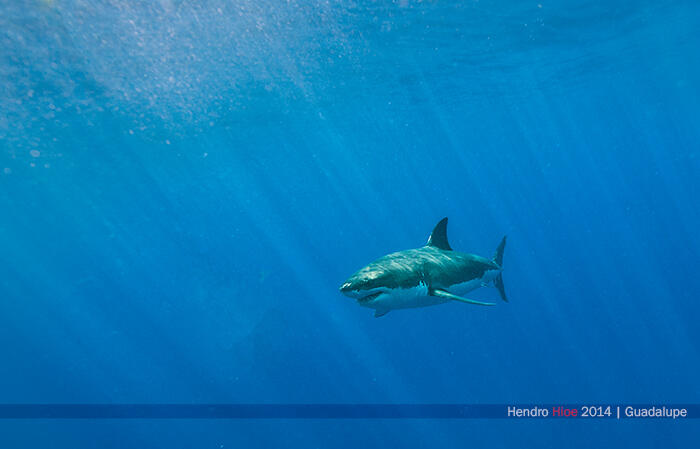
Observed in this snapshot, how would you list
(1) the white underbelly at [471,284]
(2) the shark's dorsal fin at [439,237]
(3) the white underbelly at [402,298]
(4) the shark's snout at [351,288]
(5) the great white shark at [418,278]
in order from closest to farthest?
(4) the shark's snout at [351,288] → (5) the great white shark at [418,278] → (3) the white underbelly at [402,298] → (1) the white underbelly at [471,284] → (2) the shark's dorsal fin at [439,237]

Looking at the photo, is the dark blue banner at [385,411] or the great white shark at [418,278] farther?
the dark blue banner at [385,411]

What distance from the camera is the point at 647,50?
25.3 meters

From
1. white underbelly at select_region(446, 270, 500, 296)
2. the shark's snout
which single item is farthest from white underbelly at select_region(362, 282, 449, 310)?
white underbelly at select_region(446, 270, 500, 296)

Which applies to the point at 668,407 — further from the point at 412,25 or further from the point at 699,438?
the point at 412,25

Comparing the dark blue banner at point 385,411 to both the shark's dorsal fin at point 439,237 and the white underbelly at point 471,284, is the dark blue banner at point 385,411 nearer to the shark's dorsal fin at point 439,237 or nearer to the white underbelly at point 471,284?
the white underbelly at point 471,284

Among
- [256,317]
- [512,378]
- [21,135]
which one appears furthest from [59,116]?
[512,378]

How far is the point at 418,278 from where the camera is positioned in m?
5.30

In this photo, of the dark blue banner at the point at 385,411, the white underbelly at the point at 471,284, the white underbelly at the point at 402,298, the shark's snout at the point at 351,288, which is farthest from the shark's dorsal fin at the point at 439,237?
the dark blue banner at the point at 385,411

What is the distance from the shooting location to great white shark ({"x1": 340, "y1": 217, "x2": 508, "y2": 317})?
189 inches

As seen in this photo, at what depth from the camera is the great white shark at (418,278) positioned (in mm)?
4809

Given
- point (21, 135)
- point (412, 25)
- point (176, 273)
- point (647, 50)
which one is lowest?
point (647, 50)

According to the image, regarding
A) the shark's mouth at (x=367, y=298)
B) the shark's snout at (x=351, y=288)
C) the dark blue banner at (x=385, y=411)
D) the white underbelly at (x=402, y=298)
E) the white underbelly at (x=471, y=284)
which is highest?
the shark's snout at (x=351, y=288)

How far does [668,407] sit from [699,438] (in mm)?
2082

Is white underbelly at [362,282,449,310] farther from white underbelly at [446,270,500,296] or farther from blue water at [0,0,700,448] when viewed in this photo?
blue water at [0,0,700,448]
